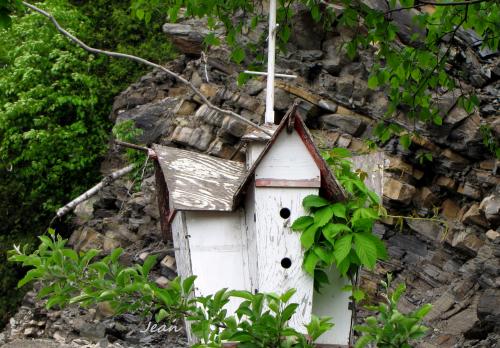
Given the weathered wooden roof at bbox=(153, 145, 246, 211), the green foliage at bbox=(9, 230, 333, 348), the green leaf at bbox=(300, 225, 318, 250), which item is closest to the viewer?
Result: the green foliage at bbox=(9, 230, 333, 348)

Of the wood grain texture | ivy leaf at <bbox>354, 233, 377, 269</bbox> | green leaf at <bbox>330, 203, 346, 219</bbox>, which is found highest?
the wood grain texture

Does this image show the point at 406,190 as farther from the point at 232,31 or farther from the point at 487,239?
the point at 232,31

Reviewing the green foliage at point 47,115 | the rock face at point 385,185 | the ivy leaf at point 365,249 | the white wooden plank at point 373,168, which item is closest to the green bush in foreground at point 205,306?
the ivy leaf at point 365,249

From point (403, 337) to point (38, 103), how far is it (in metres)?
12.7

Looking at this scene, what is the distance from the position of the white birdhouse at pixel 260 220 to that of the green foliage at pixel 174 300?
0.71 meters

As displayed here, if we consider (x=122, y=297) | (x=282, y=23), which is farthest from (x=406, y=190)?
(x=122, y=297)

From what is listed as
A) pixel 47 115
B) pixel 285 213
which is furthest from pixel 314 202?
pixel 47 115

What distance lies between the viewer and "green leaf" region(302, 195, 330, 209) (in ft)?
13.0

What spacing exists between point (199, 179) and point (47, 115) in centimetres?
1132

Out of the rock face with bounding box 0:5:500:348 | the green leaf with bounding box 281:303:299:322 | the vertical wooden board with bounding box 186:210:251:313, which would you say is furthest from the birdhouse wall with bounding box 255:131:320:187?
the rock face with bounding box 0:5:500:348

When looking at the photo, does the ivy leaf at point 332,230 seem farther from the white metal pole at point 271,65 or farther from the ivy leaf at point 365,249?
the white metal pole at point 271,65

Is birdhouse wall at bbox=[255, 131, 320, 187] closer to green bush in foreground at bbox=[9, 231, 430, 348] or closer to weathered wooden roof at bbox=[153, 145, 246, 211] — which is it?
weathered wooden roof at bbox=[153, 145, 246, 211]

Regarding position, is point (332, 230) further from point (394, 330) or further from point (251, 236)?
point (394, 330)

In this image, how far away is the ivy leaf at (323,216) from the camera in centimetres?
391
